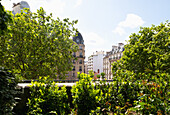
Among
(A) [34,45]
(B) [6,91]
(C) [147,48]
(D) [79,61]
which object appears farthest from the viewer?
(D) [79,61]

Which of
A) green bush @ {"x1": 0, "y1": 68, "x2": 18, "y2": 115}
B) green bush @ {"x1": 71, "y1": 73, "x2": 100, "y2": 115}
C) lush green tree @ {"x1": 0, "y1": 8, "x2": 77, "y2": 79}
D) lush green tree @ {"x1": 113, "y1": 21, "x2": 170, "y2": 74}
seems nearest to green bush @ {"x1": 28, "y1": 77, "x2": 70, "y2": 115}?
green bush @ {"x1": 71, "y1": 73, "x2": 100, "y2": 115}

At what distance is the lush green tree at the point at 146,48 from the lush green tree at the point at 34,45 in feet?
36.4

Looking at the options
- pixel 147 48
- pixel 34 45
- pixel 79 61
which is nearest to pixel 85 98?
pixel 34 45

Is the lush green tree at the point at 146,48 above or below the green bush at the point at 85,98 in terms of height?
above

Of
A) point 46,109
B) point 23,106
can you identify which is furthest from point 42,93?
point 23,106

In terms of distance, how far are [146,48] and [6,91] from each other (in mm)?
21161

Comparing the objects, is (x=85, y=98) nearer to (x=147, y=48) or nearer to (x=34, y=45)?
(x=34, y=45)

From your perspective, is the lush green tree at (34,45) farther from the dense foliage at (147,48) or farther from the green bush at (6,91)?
the dense foliage at (147,48)

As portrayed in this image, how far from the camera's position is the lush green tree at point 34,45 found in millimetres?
12914

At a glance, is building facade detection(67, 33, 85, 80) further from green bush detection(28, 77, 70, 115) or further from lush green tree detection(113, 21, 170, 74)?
green bush detection(28, 77, 70, 115)

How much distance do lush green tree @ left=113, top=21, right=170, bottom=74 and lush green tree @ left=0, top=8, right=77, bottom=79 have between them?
436 inches

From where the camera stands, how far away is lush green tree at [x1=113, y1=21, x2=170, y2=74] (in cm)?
2017

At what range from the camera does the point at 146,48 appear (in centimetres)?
2230

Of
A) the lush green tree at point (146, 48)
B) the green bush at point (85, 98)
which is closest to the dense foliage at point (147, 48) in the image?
the lush green tree at point (146, 48)
